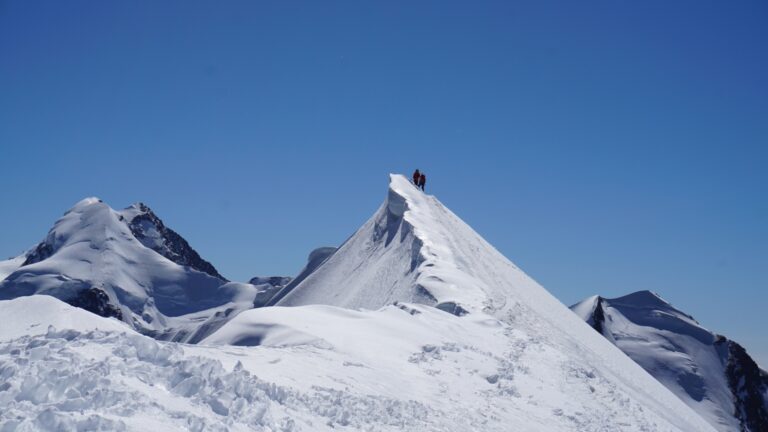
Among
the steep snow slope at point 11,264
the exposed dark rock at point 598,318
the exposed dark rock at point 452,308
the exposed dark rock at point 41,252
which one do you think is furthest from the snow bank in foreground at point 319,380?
the steep snow slope at point 11,264

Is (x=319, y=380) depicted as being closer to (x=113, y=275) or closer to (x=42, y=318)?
(x=42, y=318)

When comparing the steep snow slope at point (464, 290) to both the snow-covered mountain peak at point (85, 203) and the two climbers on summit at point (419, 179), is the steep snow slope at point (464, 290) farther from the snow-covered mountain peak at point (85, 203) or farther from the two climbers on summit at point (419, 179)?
the snow-covered mountain peak at point (85, 203)

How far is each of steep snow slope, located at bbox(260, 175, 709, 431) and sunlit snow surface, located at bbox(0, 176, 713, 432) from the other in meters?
0.17

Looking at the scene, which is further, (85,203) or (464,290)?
(85,203)

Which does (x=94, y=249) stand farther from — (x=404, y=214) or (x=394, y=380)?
(x=394, y=380)

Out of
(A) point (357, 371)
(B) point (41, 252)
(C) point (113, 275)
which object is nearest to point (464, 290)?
(A) point (357, 371)

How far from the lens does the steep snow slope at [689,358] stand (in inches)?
3597

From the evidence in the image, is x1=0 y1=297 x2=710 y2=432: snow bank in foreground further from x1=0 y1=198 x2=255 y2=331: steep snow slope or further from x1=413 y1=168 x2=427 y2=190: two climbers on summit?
x1=0 y1=198 x2=255 y2=331: steep snow slope

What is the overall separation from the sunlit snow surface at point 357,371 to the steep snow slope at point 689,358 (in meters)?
60.1

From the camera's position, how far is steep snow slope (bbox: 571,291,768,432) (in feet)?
300

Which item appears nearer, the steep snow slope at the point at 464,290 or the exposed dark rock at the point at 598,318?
the steep snow slope at the point at 464,290

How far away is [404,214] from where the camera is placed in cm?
4850

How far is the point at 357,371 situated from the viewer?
1628cm

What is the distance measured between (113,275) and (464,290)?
143 m
